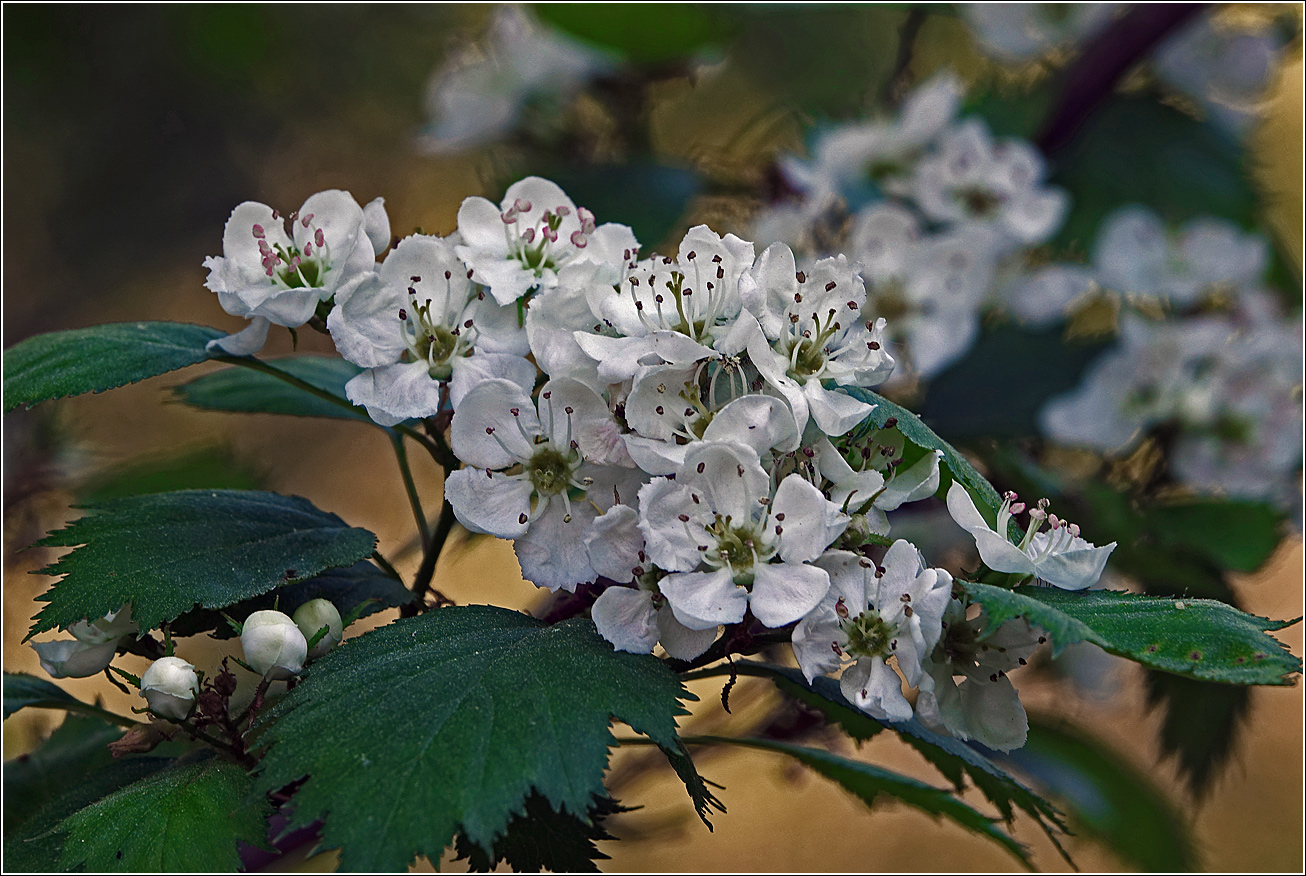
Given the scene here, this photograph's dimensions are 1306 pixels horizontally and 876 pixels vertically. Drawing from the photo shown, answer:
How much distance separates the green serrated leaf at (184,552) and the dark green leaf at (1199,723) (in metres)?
1.10

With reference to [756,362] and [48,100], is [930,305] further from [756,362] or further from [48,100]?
[48,100]

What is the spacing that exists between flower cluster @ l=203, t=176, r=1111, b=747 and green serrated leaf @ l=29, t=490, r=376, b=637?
0.19ft

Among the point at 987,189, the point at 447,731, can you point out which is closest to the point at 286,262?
the point at 447,731

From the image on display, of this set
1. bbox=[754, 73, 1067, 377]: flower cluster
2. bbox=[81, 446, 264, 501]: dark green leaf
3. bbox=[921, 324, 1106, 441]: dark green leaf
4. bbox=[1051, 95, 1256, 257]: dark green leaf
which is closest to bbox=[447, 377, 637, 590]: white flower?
bbox=[81, 446, 264, 501]: dark green leaf

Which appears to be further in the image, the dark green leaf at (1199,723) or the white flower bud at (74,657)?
the dark green leaf at (1199,723)

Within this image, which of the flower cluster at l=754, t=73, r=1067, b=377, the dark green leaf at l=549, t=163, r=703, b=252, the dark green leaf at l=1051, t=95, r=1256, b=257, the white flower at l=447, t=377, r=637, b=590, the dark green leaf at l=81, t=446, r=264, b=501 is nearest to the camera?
the white flower at l=447, t=377, r=637, b=590

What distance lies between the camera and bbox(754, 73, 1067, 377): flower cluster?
1338mm

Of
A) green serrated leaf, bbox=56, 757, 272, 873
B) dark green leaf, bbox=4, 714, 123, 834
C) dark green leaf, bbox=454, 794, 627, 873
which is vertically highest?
green serrated leaf, bbox=56, 757, 272, 873

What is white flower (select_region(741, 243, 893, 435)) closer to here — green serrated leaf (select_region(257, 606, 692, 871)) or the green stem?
green serrated leaf (select_region(257, 606, 692, 871))

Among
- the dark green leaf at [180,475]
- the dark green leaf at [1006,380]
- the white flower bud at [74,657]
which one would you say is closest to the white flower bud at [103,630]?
the white flower bud at [74,657]

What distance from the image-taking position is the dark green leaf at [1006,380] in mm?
1462

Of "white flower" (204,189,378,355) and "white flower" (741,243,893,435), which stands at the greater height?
"white flower" (204,189,378,355)

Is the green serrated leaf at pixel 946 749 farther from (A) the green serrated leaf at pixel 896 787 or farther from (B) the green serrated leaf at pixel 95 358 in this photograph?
(B) the green serrated leaf at pixel 95 358

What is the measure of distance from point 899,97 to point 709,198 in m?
0.31
